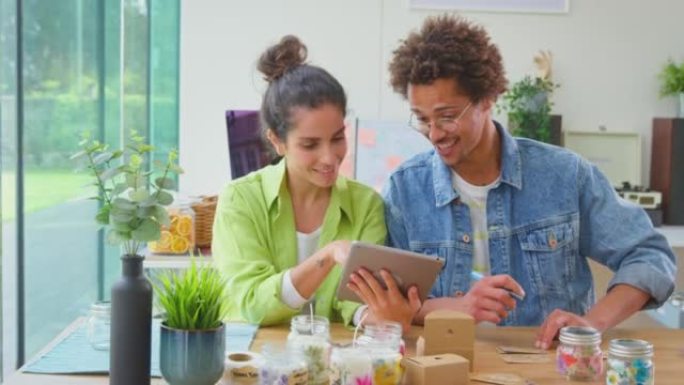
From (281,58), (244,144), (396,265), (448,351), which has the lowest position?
(448,351)

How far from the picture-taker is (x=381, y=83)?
4.53 meters

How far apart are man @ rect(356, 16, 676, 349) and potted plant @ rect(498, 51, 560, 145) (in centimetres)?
209

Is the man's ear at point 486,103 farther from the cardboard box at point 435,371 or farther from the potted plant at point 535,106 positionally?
the potted plant at point 535,106

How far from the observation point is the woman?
2.09 m

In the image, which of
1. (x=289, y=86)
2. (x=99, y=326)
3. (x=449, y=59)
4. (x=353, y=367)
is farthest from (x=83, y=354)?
(x=449, y=59)

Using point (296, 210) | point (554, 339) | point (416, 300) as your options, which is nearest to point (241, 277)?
point (296, 210)

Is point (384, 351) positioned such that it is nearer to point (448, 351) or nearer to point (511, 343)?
point (448, 351)

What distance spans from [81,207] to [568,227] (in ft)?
9.08

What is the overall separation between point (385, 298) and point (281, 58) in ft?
2.38

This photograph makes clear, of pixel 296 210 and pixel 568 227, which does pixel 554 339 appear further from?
pixel 296 210

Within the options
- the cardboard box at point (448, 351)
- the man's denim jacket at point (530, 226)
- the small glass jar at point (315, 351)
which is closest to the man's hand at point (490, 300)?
the cardboard box at point (448, 351)

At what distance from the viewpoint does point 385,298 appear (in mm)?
1922

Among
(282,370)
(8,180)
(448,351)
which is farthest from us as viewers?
(8,180)

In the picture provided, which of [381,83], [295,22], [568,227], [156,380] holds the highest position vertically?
[295,22]
